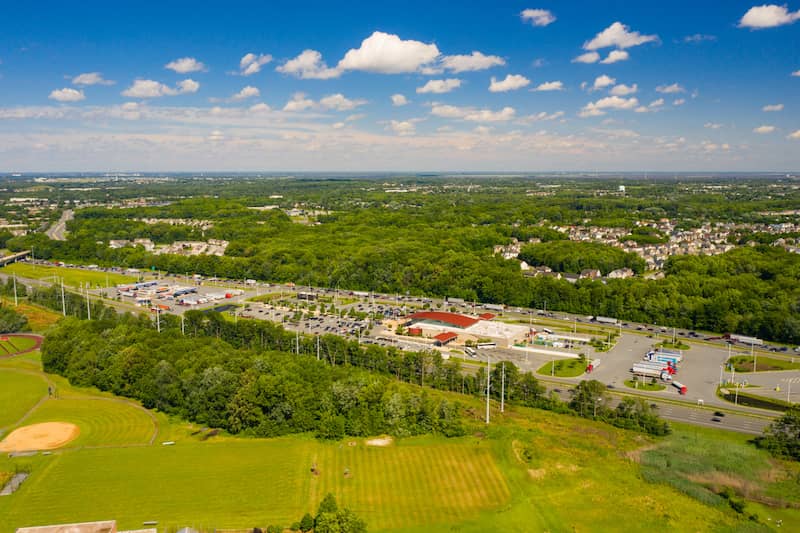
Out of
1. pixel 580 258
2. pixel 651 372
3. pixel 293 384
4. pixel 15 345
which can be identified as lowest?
pixel 15 345

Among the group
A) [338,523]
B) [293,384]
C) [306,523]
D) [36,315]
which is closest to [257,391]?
[293,384]

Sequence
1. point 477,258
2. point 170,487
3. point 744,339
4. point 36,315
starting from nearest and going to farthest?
point 170,487
point 744,339
point 36,315
point 477,258

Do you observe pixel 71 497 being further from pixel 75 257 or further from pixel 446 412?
pixel 75 257

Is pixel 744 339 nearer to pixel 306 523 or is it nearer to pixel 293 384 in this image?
pixel 293 384

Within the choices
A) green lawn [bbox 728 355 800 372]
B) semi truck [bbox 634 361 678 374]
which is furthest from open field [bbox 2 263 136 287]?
green lawn [bbox 728 355 800 372]

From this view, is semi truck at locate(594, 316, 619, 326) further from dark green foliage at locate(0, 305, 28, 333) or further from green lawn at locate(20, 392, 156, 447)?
dark green foliage at locate(0, 305, 28, 333)

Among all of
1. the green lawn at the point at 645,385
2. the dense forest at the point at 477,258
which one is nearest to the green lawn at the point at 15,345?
the dense forest at the point at 477,258

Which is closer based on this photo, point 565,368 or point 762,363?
point 565,368

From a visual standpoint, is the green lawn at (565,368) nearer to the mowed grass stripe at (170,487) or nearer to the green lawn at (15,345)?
the mowed grass stripe at (170,487)
